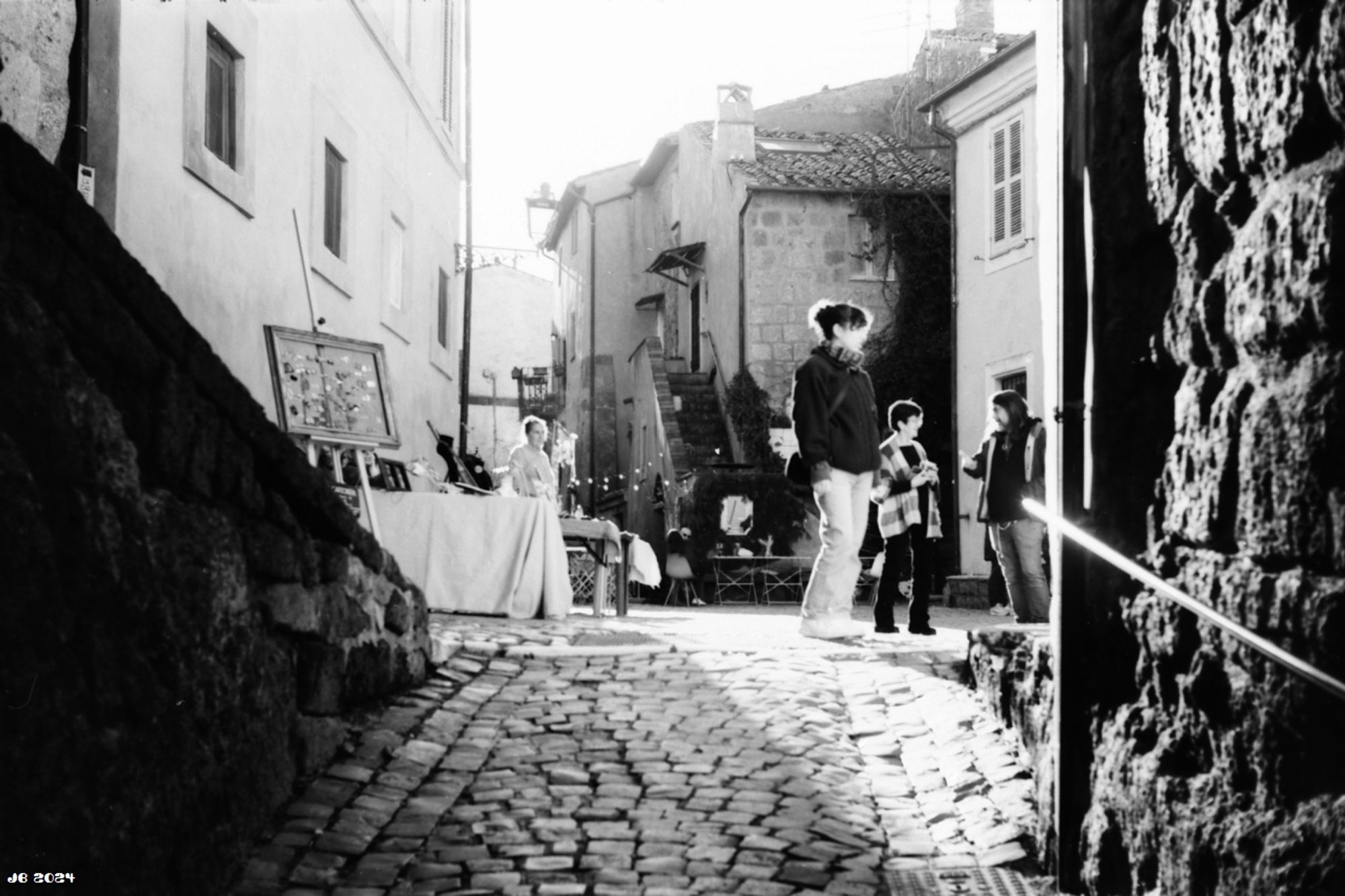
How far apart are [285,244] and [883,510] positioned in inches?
195

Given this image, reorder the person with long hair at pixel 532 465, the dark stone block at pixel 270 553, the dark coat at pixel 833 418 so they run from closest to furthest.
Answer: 1. the dark stone block at pixel 270 553
2. the dark coat at pixel 833 418
3. the person with long hair at pixel 532 465

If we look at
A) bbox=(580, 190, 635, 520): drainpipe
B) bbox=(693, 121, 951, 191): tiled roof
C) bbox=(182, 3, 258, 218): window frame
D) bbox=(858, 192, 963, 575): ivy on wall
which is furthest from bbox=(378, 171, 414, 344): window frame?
bbox=(580, 190, 635, 520): drainpipe

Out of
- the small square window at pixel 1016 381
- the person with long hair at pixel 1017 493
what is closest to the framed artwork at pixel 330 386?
the person with long hair at pixel 1017 493

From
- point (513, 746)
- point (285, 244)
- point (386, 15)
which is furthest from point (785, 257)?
point (513, 746)

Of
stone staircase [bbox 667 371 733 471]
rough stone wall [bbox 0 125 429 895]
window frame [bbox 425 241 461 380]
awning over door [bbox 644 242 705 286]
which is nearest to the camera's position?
rough stone wall [bbox 0 125 429 895]

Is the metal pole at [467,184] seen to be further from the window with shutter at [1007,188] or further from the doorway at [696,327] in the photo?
the doorway at [696,327]

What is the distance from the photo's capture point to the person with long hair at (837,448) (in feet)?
26.9

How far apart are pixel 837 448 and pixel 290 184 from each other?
5.16 meters

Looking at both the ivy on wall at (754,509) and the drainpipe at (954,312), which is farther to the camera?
the ivy on wall at (754,509)

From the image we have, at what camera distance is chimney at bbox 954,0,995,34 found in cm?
2936

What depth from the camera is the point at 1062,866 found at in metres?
4.00

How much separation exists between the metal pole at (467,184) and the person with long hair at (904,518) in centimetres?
1137

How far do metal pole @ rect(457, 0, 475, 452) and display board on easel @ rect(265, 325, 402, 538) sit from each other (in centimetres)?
987

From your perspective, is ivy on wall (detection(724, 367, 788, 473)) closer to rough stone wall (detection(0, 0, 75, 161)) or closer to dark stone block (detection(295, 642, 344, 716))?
rough stone wall (detection(0, 0, 75, 161))
